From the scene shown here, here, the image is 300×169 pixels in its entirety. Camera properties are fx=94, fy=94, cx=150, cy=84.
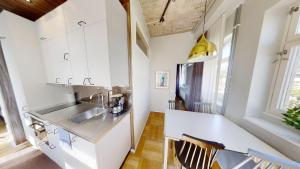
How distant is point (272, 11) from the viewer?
1116 millimetres

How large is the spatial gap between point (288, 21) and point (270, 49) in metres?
0.31

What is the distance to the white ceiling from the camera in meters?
1.88

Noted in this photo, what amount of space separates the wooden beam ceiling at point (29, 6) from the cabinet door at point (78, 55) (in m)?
0.71

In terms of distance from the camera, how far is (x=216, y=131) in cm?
126

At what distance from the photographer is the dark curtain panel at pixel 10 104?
5.65ft

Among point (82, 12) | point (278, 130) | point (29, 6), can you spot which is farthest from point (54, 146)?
point (278, 130)

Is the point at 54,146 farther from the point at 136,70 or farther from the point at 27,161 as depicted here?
the point at 136,70

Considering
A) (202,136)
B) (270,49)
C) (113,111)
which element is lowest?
(202,136)

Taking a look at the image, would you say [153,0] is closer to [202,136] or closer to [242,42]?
[242,42]

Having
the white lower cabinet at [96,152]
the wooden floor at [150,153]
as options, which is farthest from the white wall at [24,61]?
the wooden floor at [150,153]

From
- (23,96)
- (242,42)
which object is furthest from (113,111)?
(242,42)

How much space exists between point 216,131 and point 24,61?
3.25m

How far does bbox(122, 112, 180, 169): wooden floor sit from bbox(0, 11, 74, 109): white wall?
6.76 ft

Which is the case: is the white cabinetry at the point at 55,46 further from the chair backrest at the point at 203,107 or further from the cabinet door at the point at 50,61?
the chair backrest at the point at 203,107
